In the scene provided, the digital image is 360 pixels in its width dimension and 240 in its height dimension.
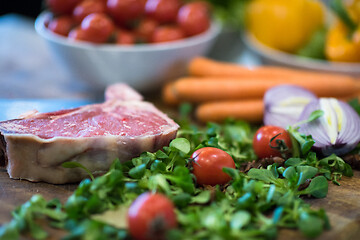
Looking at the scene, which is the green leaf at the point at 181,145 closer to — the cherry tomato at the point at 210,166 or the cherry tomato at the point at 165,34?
the cherry tomato at the point at 210,166

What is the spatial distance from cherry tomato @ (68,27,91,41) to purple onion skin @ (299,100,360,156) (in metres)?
1.28

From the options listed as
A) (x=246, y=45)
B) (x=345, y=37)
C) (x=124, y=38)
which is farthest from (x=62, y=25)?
(x=345, y=37)

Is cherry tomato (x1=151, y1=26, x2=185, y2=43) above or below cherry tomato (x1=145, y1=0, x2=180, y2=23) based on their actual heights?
below

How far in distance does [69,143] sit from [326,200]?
A: 3.17 feet

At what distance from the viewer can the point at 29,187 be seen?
64.6 inches

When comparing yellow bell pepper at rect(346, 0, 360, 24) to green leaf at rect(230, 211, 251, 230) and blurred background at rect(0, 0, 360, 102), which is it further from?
green leaf at rect(230, 211, 251, 230)

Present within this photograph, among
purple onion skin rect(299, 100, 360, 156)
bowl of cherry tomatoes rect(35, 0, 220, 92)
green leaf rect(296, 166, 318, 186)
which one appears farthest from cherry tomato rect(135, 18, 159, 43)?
green leaf rect(296, 166, 318, 186)

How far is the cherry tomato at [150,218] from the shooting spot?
1.26 m

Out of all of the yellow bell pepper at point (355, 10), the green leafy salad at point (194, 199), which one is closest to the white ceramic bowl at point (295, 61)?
the yellow bell pepper at point (355, 10)

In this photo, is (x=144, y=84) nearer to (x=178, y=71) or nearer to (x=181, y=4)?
(x=178, y=71)

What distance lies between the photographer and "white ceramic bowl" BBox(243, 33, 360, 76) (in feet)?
8.77

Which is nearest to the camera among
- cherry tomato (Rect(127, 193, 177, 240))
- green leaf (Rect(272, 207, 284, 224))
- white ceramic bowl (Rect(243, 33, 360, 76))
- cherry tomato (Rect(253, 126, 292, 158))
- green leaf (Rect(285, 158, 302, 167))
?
cherry tomato (Rect(127, 193, 177, 240))

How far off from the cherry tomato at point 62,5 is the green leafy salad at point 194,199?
1.31 metres

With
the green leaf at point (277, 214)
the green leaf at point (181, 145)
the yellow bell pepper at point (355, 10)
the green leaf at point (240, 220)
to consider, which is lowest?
the green leaf at point (277, 214)
